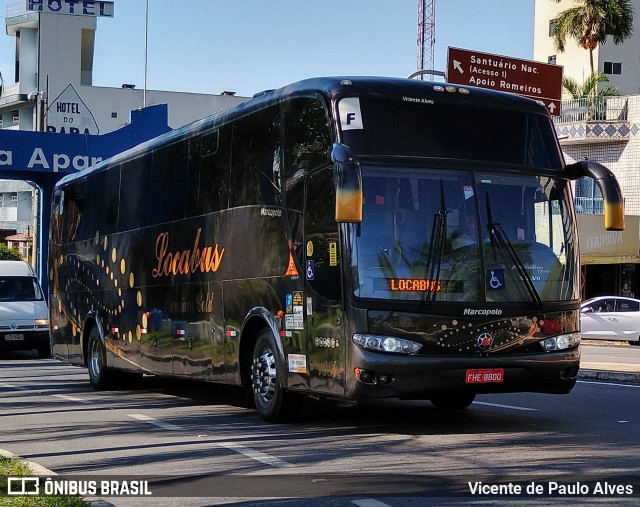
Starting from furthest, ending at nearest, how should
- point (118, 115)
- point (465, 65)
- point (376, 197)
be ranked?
1. point (118, 115)
2. point (465, 65)
3. point (376, 197)

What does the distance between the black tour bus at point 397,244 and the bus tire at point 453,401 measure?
0.15ft

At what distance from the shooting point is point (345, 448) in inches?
407

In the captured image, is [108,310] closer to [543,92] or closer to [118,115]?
[543,92]

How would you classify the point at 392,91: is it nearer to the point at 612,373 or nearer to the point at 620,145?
the point at 612,373

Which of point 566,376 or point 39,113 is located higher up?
point 39,113

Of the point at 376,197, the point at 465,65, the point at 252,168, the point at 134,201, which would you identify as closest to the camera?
the point at 376,197

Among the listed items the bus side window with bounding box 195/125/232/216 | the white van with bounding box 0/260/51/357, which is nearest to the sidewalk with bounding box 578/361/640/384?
the bus side window with bounding box 195/125/232/216

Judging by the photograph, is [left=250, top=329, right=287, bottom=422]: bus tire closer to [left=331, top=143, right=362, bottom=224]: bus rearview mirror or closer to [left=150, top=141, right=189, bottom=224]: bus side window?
[left=331, top=143, right=362, bottom=224]: bus rearview mirror

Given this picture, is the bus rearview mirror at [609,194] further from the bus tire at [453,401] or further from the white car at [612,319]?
the white car at [612,319]

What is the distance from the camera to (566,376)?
1143 centimetres

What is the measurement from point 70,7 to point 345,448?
301 feet

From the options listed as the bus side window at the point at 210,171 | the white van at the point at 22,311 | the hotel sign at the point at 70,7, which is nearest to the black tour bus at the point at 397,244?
the bus side window at the point at 210,171

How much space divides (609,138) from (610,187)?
34311mm

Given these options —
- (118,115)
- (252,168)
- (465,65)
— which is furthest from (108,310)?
(118,115)
